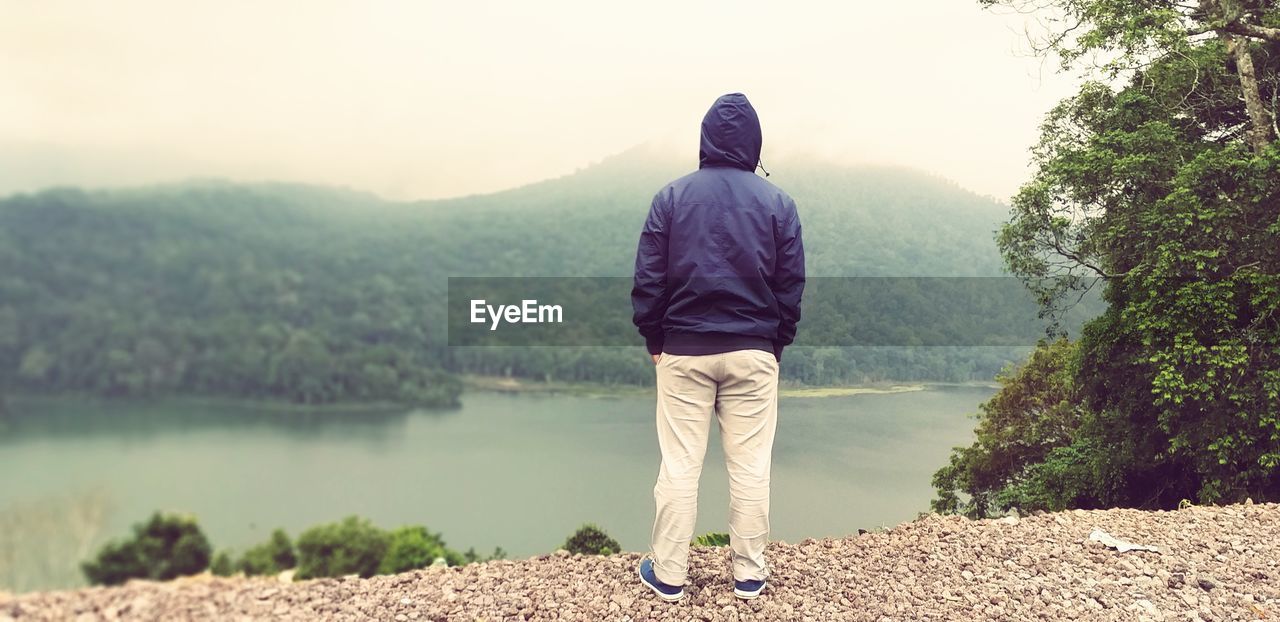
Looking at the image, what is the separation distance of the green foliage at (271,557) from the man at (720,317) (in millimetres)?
2957

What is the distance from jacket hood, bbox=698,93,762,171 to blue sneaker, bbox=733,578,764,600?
1828 mm

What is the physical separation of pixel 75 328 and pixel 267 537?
5.73 feet

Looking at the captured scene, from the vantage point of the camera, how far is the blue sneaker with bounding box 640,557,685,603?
10.4 feet

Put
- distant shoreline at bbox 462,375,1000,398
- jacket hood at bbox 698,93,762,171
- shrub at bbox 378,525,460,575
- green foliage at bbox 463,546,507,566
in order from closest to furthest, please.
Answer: jacket hood at bbox 698,93,762,171 → shrub at bbox 378,525,460,575 → green foliage at bbox 463,546,507,566 → distant shoreline at bbox 462,375,1000,398

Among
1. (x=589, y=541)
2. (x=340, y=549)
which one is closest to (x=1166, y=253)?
(x=589, y=541)

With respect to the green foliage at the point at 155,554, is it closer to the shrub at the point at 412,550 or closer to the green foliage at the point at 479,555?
the shrub at the point at 412,550

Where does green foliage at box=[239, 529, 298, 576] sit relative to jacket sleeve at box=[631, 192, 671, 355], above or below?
below

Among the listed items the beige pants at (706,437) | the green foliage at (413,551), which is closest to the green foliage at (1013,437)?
the green foliage at (413,551)

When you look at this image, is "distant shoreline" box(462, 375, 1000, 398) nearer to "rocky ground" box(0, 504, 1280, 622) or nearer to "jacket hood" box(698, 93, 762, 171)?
"rocky ground" box(0, 504, 1280, 622)

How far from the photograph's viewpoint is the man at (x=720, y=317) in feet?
9.78

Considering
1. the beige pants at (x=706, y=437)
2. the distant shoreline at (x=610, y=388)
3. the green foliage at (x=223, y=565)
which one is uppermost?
the beige pants at (x=706, y=437)

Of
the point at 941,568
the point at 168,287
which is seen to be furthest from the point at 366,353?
the point at 941,568

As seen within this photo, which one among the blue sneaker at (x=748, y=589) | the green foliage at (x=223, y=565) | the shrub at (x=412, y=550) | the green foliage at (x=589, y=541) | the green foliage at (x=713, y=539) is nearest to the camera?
the blue sneaker at (x=748, y=589)

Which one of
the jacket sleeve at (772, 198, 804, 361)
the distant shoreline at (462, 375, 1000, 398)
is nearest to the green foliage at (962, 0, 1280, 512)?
the distant shoreline at (462, 375, 1000, 398)
